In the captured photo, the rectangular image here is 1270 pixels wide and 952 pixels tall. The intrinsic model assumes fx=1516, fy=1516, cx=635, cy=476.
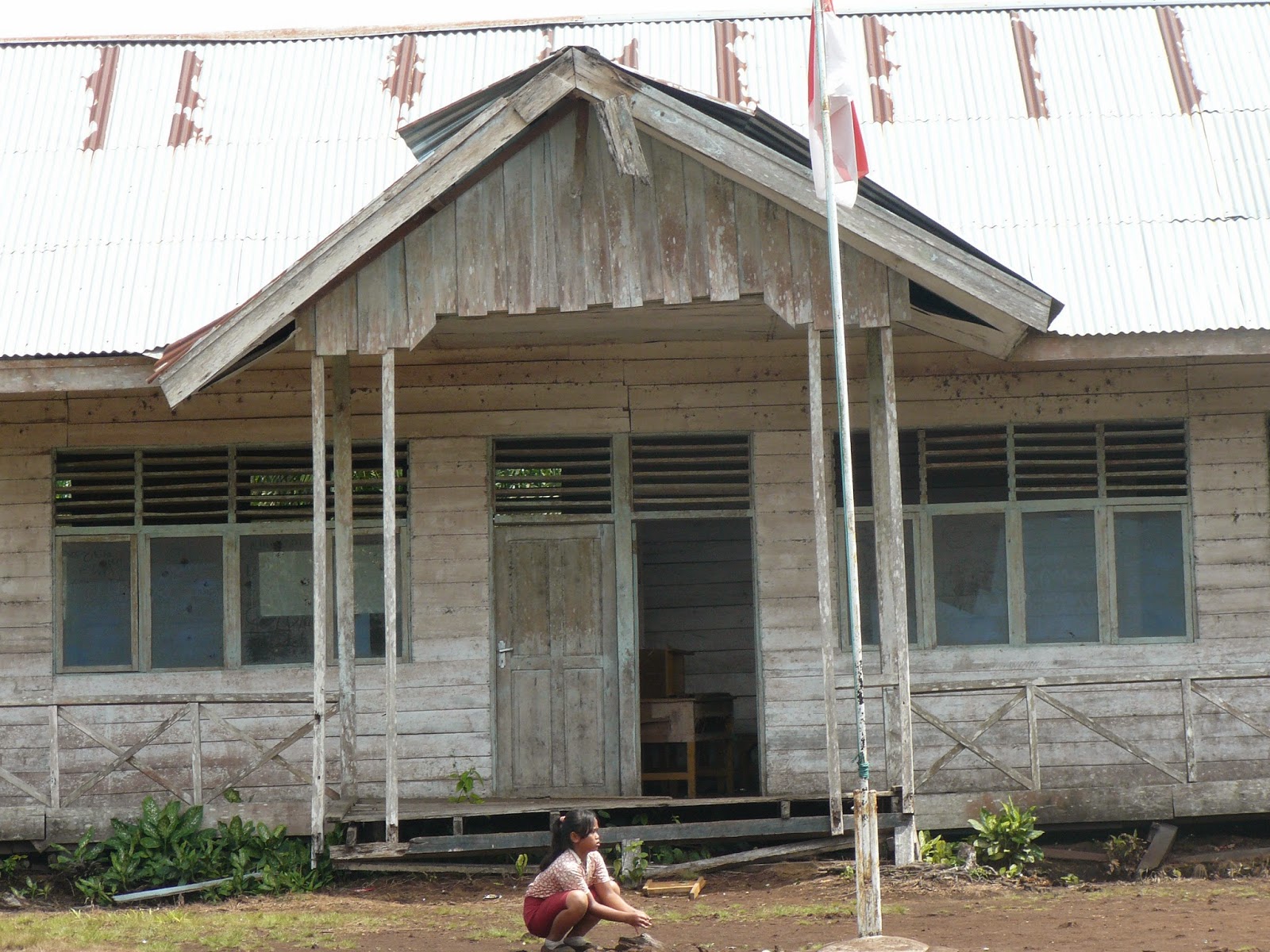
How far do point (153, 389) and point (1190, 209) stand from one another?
7.54 meters

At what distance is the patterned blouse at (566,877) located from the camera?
7270 millimetres

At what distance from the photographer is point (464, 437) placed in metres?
10.9

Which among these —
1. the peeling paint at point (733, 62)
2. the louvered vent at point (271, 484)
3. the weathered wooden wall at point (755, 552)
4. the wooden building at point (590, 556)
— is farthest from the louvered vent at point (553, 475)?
the peeling paint at point (733, 62)

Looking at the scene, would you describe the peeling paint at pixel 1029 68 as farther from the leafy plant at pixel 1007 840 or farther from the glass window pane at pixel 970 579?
the leafy plant at pixel 1007 840

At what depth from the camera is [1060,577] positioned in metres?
10.8

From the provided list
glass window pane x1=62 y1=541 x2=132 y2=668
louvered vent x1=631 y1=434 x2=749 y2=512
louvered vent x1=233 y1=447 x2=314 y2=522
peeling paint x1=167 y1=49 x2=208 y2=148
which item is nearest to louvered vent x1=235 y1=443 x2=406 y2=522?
louvered vent x1=233 y1=447 x2=314 y2=522

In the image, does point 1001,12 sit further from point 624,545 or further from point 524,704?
point 524,704

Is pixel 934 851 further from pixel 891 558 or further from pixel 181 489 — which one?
pixel 181 489

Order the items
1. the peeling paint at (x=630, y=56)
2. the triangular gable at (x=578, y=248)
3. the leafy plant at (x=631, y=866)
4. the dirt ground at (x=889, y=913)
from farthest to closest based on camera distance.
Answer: the peeling paint at (x=630, y=56) → the leafy plant at (x=631, y=866) → the triangular gable at (x=578, y=248) → the dirt ground at (x=889, y=913)

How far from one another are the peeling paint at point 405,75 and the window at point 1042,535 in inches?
194

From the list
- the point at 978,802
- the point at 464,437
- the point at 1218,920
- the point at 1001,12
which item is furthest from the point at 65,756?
the point at 1001,12

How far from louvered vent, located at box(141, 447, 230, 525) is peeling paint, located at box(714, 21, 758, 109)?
510cm

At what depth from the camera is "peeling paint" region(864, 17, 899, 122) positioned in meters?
12.3

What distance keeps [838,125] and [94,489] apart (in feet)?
19.7
